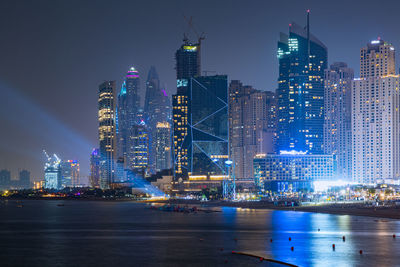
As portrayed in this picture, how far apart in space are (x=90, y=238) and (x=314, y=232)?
3902cm

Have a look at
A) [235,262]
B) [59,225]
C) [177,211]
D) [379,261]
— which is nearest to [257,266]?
[235,262]

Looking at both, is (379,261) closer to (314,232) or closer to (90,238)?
(314,232)

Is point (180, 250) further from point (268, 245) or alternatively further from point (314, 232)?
point (314, 232)

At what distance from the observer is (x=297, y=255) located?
243 ft

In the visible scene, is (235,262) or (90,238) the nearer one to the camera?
(235,262)

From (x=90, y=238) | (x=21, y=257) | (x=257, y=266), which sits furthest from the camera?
(x=90, y=238)

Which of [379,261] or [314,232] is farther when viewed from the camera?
[314,232]

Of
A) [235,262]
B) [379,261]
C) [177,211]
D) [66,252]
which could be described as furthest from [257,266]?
[177,211]

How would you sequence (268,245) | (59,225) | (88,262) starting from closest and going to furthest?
(88,262) < (268,245) < (59,225)

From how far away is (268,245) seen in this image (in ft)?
279

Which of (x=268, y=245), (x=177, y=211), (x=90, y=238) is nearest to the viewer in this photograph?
(x=268, y=245)

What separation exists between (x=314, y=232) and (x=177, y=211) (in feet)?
297

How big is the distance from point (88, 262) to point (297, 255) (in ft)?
85.5

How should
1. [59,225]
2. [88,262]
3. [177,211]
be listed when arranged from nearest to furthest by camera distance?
[88,262] → [59,225] → [177,211]
